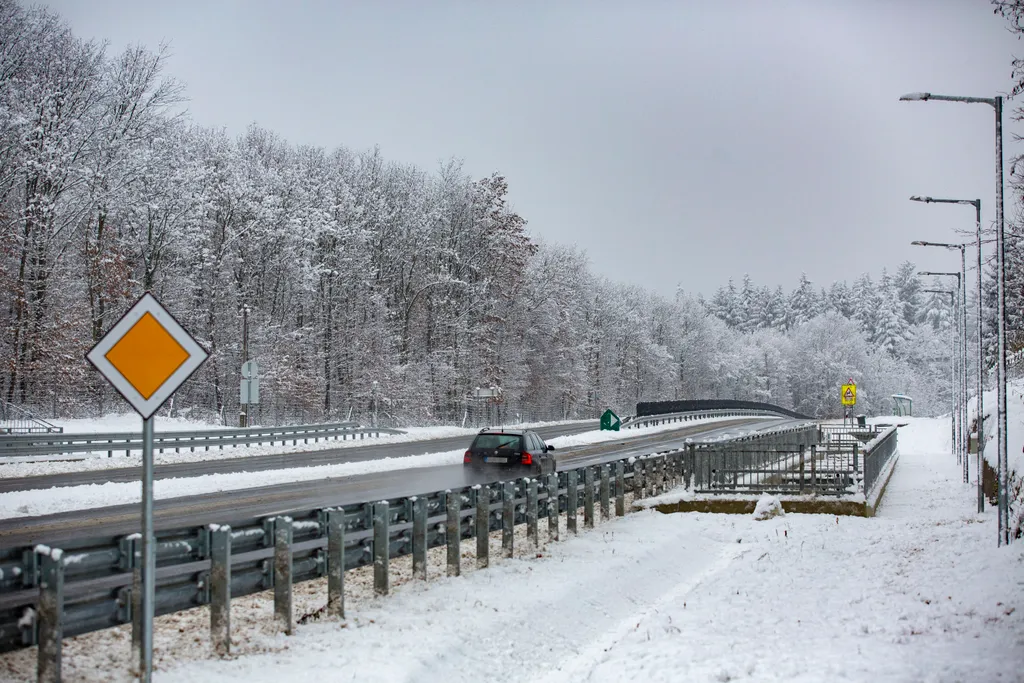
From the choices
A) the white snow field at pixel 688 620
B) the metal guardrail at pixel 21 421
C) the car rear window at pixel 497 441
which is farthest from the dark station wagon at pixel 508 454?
the metal guardrail at pixel 21 421

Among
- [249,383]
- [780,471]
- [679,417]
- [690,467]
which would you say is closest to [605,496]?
[780,471]

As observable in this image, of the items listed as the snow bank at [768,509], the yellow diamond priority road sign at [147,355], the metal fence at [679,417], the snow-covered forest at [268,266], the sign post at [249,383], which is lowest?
the metal fence at [679,417]

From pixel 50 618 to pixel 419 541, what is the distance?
5123mm

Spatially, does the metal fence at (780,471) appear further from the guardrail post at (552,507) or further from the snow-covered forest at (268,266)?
the snow-covered forest at (268,266)

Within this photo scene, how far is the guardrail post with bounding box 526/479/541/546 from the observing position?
1438 centimetres

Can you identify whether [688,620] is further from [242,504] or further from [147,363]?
[242,504]

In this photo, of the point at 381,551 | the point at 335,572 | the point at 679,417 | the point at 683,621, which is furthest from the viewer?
the point at 679,417

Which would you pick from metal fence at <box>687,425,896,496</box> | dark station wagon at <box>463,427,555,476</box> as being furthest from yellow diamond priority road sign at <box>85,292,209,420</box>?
dark station wagon at <box>463,427,555,476</box>

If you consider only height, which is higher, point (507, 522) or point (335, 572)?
point (335, 572)

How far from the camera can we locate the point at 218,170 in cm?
5062

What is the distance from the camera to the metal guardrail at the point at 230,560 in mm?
6719

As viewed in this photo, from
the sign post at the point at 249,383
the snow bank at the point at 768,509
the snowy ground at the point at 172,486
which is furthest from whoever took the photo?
the sign post at the point at 249,383

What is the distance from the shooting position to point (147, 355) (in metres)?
6.59

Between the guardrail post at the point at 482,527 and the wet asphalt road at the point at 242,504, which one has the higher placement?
the guardrail post at the point at 482,527
